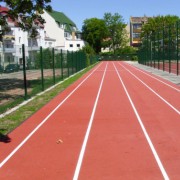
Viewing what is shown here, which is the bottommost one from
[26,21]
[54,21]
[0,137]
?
[0,137]

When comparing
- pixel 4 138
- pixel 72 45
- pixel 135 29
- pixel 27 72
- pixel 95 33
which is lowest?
pixel 4 138

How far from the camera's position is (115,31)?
383 feet

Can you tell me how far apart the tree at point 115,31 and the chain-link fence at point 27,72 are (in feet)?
287

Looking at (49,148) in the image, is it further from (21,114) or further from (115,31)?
(115,31)

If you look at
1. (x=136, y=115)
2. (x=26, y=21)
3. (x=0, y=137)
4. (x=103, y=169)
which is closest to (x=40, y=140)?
(x=0, y=137)

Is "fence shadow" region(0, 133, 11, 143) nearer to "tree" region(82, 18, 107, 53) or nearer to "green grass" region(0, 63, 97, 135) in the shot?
"green grass" region(0, 63, 97, 135)

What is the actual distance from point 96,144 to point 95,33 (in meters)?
102

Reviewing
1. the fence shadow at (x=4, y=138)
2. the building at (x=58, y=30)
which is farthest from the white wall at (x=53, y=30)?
the fence shadow at (x=4, y=138)

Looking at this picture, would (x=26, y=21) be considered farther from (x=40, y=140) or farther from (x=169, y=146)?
(x=169, y=146)

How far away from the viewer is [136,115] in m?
10.8

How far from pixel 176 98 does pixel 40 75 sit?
7360mm

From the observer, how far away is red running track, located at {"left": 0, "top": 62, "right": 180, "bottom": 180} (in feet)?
19.3

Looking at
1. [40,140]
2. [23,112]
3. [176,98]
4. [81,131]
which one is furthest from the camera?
[176,98]

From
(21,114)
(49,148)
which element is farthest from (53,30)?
(49,148)
